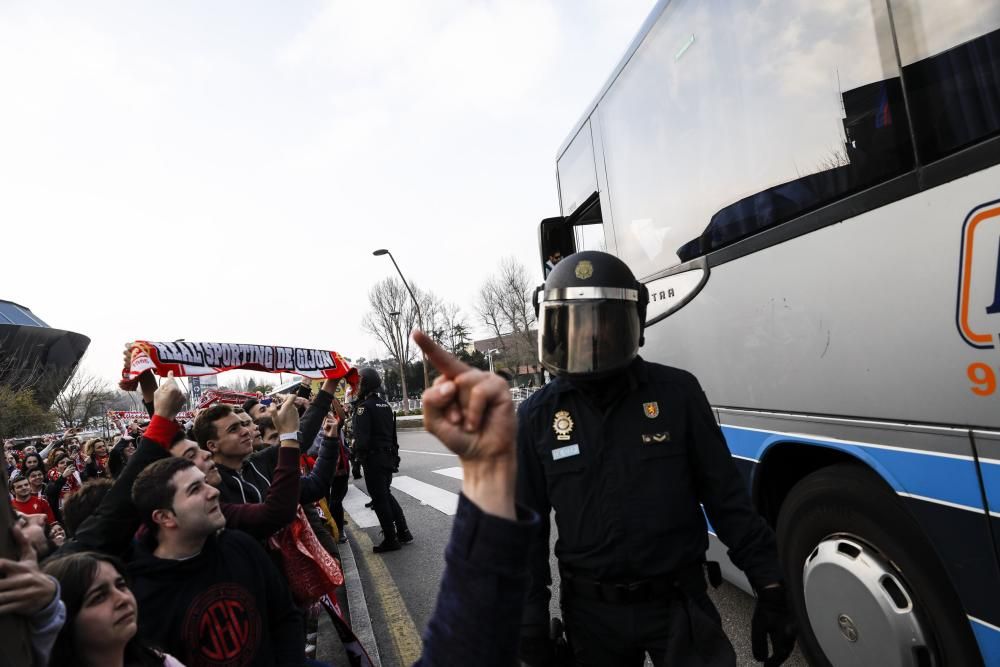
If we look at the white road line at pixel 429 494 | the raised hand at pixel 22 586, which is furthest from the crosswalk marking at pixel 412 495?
the raised hand at pixel 22 586

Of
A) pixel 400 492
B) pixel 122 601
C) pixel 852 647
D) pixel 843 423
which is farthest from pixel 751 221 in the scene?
pixel 400 492

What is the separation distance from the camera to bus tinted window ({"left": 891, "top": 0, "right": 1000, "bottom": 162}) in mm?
1807

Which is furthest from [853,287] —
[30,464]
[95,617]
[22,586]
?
[30,464]

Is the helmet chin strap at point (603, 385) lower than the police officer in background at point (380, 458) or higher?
higher

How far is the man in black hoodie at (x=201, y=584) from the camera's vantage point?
2051 mm

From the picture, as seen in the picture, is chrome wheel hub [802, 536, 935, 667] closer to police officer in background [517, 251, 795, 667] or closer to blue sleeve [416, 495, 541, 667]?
police officer in background [517, 251, 795, 667]

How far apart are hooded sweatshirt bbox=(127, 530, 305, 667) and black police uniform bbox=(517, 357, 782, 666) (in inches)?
41.9

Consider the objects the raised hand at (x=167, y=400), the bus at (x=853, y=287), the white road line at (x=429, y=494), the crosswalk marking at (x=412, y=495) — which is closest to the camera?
the bus at (x=853, y=287)

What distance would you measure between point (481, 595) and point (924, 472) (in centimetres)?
210

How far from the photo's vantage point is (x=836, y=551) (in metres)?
2.49

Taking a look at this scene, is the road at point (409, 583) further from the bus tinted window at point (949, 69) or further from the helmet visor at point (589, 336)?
the bus tinted window at point (949, 69)

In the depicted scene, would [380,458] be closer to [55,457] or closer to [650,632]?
[650,632]

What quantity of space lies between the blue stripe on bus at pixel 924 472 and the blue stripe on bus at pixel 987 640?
1.31 ft

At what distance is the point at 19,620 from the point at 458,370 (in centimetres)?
102
